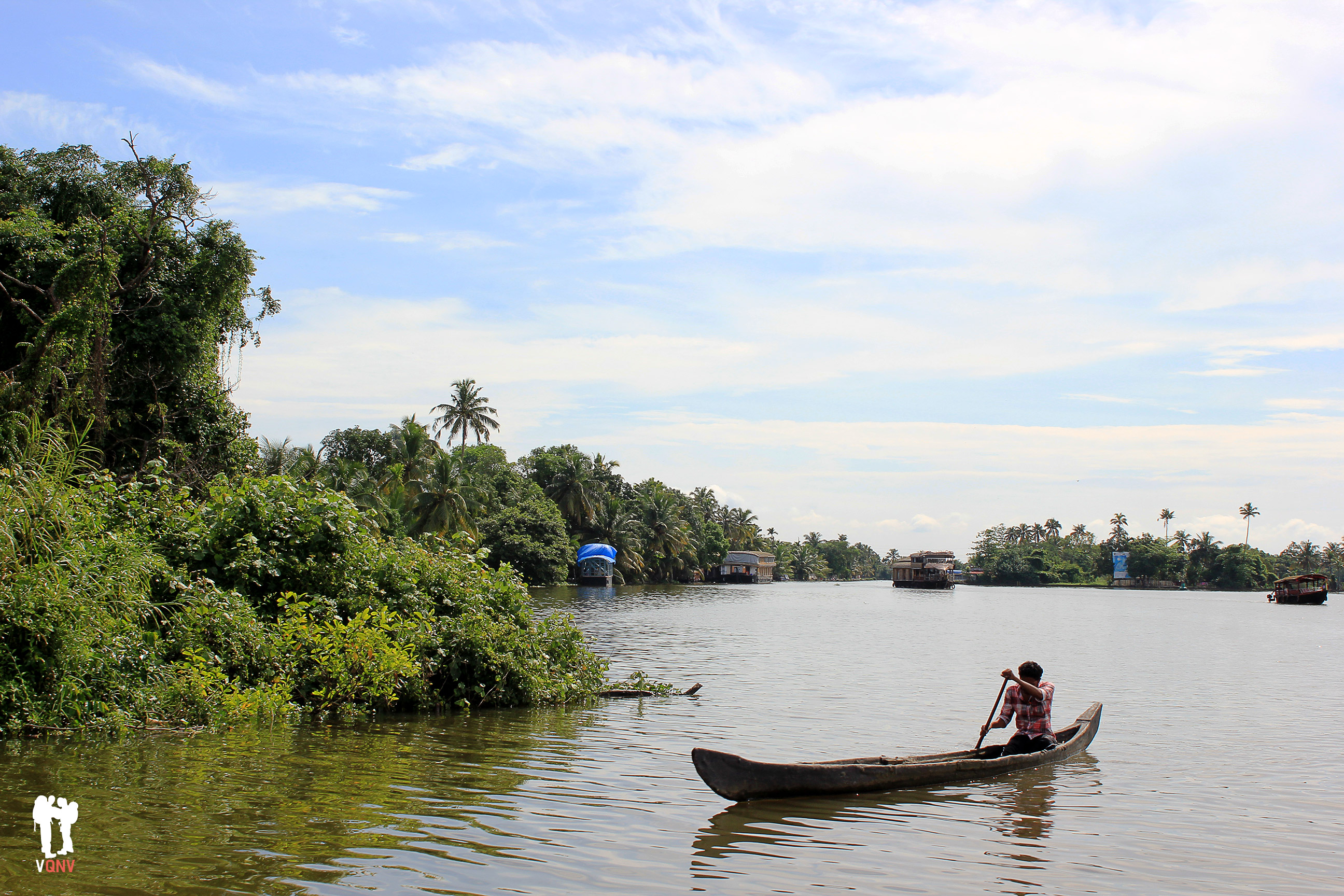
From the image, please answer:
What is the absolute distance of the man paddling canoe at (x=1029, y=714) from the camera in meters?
10.9

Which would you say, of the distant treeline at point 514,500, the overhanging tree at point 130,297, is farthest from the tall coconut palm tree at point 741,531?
the overhanging tree at point 130,297

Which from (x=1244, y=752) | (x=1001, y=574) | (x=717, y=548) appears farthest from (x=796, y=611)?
(x=1001, y=574)

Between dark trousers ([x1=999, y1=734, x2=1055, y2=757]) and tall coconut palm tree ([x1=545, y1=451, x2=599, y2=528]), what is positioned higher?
tall coconut palm tree ([x1=545, y1=451, x2=599, y2=528])

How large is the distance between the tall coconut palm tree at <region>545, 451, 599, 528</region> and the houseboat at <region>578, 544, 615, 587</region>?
635cm

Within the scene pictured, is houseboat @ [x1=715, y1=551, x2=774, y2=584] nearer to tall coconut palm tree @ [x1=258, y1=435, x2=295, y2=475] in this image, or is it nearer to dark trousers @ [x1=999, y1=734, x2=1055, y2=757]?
tall coconut palm tree @ [x1=258, y1=435, x2=295, y2=475]

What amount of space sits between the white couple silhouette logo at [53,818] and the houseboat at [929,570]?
92124 mm

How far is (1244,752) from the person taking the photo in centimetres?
1323

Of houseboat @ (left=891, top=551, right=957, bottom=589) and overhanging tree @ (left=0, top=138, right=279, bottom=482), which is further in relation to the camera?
houseboat @ (left=891, top=551, right=957, bottom=589)

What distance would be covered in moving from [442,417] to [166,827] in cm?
5999

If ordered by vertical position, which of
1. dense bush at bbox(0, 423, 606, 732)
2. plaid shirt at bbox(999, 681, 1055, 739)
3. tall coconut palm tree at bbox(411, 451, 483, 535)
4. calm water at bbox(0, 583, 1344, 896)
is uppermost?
tall coconut palm tree at bbox(411, 451, 483, 535)

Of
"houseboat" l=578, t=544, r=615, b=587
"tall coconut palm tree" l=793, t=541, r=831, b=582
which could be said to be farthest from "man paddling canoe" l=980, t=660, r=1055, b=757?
"tall coconut palm tree" l=793, t=541, r=831, b=582

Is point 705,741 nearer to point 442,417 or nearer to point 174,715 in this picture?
point 174,715

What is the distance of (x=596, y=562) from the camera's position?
6650 centimetres

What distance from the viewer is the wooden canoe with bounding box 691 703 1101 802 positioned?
8.27m
